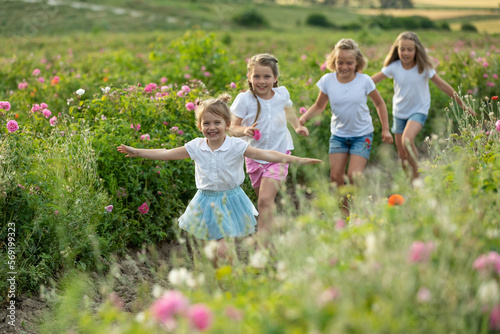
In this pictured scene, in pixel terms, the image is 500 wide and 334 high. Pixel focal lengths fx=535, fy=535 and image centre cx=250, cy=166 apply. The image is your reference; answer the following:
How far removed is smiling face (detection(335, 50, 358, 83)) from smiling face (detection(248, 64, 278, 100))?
0.94 meters

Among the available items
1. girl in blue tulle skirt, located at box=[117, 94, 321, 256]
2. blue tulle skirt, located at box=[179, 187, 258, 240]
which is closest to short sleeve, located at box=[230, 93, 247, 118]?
girl in blue tulle skirt, located at box=[117, 94, 321, 256]

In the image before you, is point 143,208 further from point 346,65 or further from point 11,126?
point 346,65

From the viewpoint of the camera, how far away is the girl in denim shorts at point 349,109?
203 inches

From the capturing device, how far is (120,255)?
185 inches

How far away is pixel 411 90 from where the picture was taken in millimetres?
5898

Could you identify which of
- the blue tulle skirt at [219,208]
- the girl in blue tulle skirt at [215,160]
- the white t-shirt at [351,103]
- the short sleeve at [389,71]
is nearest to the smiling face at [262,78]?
the girl in blue tulle skirt at [215,160]

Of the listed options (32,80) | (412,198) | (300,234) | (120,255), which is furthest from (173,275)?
(32,80)

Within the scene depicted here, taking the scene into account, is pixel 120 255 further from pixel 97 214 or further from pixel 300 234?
pixel 300 234

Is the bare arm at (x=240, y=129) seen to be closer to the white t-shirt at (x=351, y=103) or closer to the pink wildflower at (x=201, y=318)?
the white t-shirt at (x=351, y=103)

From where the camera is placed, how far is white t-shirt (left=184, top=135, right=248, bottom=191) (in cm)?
392

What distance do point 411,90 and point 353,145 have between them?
116 centimetres

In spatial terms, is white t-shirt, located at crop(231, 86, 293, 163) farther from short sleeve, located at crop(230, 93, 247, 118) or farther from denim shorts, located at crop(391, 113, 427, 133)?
denim shorts, located at crop(391, 113, 427, 133)

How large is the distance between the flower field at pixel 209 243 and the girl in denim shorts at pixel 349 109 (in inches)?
18.8

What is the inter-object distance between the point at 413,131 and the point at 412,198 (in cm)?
344
